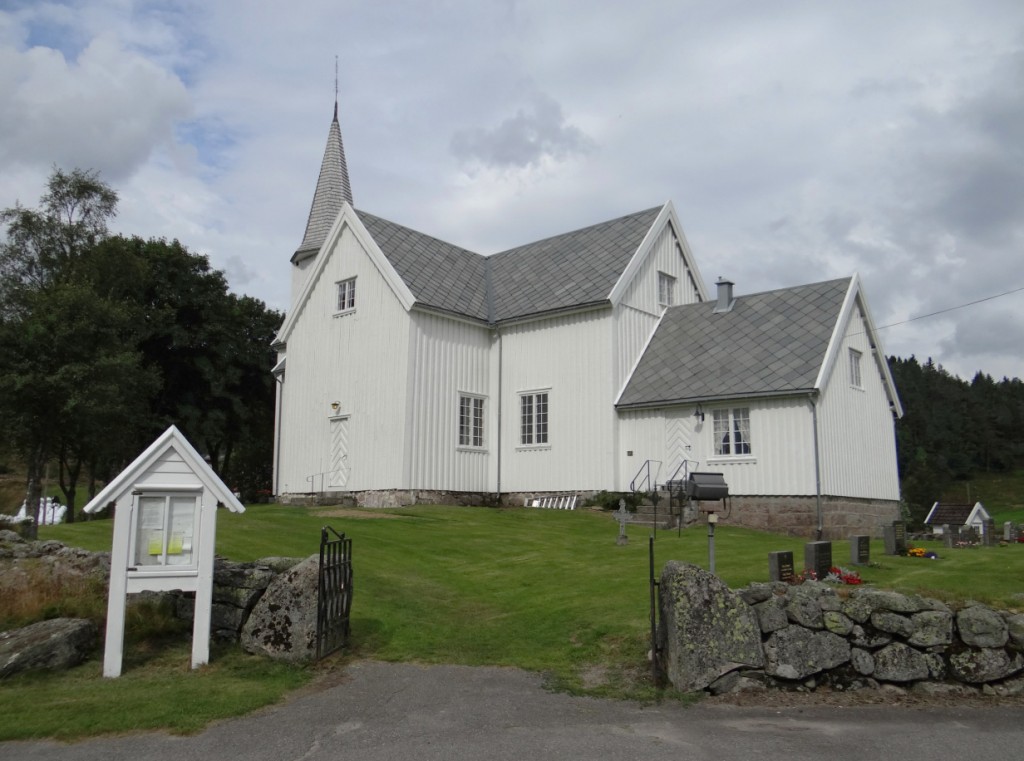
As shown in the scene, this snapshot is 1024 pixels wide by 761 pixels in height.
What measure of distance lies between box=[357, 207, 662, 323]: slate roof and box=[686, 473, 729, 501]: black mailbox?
44.7 ft

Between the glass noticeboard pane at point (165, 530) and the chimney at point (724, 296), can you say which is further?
the chimney at point (724, 296)

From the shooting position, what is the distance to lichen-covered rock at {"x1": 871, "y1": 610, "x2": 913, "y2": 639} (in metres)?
9.46

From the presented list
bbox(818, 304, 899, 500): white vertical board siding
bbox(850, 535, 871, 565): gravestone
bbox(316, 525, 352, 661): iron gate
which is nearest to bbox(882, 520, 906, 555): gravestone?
bbox(850, 535, 871, 565): gravestone

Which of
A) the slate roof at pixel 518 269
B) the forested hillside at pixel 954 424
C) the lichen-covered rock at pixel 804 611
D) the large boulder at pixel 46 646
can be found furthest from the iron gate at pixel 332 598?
the forested hillside at pixel 954 424

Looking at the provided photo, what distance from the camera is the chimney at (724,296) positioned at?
27.8 m

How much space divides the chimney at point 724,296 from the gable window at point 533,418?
6292 mm

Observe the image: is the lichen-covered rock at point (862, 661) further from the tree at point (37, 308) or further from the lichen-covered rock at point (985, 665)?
the tree at point (37, 308)

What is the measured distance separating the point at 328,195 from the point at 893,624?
3213cm

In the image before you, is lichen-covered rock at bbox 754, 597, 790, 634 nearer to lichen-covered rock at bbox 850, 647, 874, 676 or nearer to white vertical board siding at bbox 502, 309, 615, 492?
lichen-covered rock at bbox 850, 647, 874, 676

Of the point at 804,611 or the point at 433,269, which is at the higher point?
the point at 433,269

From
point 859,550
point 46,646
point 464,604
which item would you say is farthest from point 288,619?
point 859,550

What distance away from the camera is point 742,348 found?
83.3 feet

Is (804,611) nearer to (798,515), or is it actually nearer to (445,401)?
(798,515)

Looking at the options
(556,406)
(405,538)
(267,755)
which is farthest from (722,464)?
(267,755)
